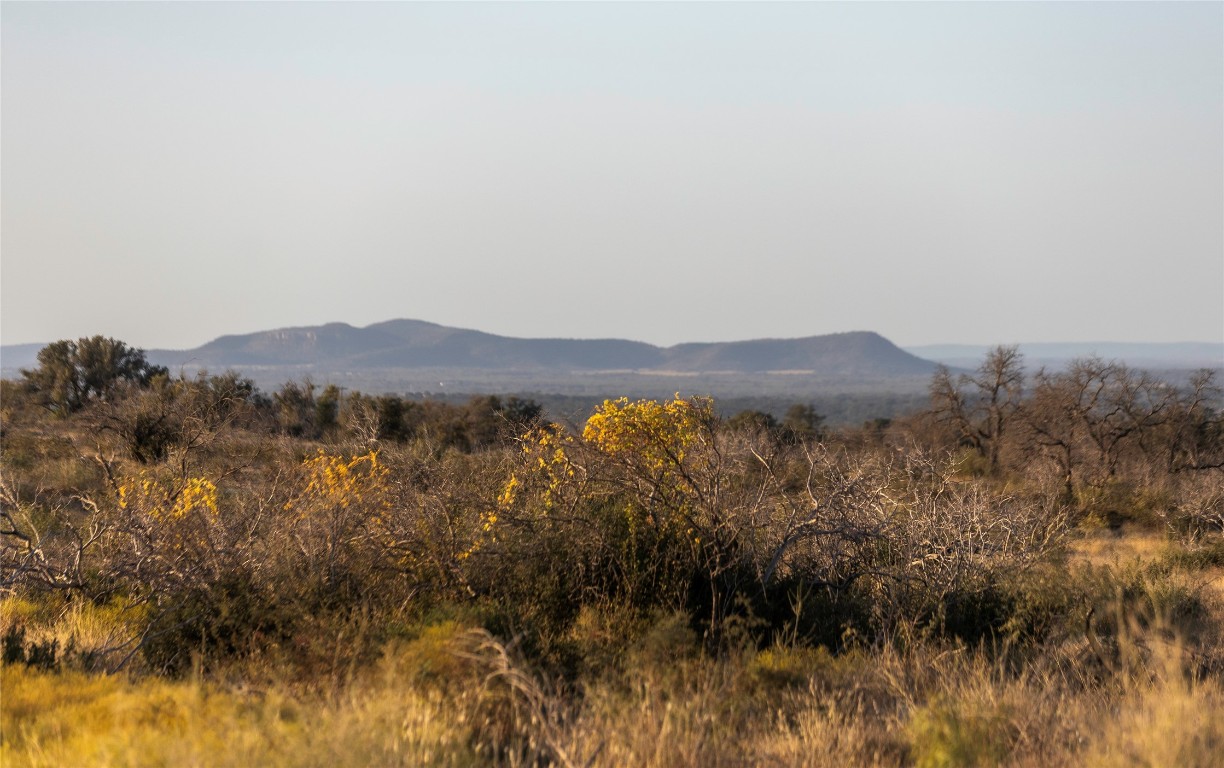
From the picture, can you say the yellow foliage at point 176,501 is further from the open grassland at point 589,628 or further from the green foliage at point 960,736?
the green foliage at point 960,736

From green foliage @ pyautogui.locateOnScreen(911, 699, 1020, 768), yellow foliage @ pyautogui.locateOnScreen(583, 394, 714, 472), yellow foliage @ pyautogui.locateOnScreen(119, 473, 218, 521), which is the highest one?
yellow foliage @ pyautogui.locateOnScreen(583, 394, 714, 472)

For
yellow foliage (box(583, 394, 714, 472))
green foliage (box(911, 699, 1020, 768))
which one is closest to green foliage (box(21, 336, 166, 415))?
yellow foliage (box(583, 394, 714, 472))

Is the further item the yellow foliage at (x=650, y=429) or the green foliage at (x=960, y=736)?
the yellow foliage at (x=650, y=429)

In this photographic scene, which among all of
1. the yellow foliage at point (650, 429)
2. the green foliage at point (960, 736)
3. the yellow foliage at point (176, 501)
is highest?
the yellow foliage at point (650, 429)

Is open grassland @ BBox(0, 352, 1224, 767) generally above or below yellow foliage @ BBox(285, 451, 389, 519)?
below

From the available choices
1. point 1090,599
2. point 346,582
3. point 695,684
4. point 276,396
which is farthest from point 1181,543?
point 276,396

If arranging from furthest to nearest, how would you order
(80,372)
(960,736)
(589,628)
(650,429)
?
(80,372)
(650,429)
(589,628)
(960,736)

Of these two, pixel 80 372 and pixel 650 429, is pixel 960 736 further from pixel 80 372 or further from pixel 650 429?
pixel 80 372

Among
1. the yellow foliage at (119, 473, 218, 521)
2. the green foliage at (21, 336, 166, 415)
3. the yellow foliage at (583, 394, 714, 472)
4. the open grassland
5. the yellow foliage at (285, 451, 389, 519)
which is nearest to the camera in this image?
the open grassland

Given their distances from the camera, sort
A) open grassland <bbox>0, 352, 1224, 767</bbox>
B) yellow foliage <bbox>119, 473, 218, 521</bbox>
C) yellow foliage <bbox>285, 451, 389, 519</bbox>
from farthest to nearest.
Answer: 1. yellow foliage <bbox>285, 451, 389, 519</bbox>
2. yellow foliage <bbox>119, 473, 218, 521</bbox>
3. open grassland <bbox>0, 352, 1224, 767</bbox>

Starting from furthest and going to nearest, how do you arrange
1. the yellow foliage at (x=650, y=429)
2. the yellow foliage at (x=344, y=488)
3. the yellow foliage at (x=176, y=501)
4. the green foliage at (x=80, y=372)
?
the green foliage at (x=80, y=372)
the yellow foliage at (x=650, y=429)
the yellow foliage at (x=344, y=488)
the yellow foliage at (x=176, y=501)

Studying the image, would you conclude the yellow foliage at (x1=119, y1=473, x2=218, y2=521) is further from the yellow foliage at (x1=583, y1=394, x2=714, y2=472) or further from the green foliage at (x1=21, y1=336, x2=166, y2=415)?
the green foliage at (x1=21, y1=336, x2=166, y2=415)

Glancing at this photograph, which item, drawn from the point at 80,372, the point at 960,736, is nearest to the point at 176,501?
the point at 960,736

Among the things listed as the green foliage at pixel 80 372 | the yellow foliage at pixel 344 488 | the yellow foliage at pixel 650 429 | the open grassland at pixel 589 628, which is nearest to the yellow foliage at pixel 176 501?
the open grassland at pixel 589 628
